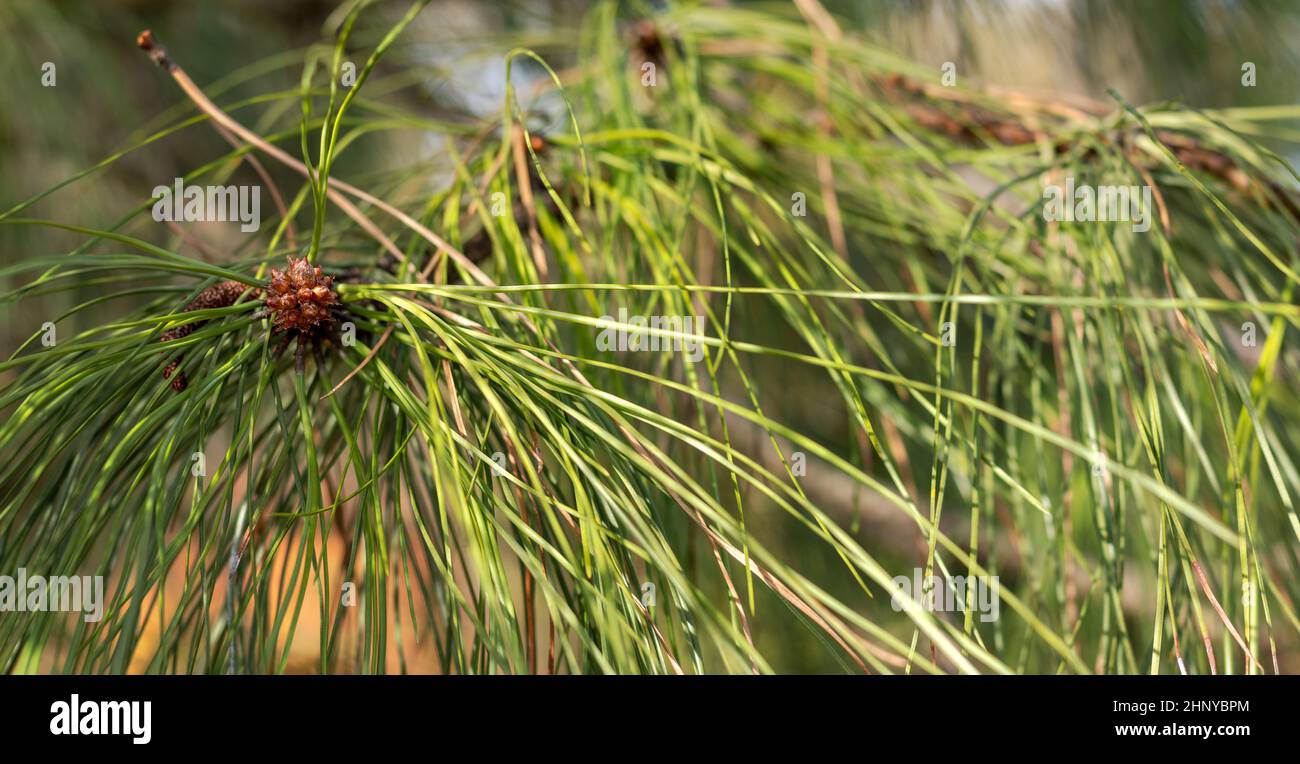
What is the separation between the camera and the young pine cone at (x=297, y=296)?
306 millimetres

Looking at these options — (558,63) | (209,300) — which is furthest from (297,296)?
(558,63)

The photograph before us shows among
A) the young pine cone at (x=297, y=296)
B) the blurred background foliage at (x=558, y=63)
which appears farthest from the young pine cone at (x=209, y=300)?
the blurred background foliage at (x=558, y=63)

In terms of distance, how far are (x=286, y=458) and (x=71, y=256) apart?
0.30 ft

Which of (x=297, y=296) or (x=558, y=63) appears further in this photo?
(x=558, y=63)

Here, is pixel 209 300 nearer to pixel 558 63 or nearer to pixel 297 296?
pixel 297 296

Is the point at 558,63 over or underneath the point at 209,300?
over

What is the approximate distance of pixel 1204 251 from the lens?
0.49 m

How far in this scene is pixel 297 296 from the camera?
307 mm

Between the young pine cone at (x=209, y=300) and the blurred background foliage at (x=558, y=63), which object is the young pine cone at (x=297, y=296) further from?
the blurred background foliage at (x=558, y=63)

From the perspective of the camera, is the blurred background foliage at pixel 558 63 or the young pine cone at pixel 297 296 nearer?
the young pine cone at pixel 297 296

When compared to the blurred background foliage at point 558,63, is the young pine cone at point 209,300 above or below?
below

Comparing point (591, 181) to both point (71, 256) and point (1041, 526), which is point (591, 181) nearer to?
point (71, 256)

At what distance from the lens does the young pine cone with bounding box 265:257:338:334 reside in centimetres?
31
